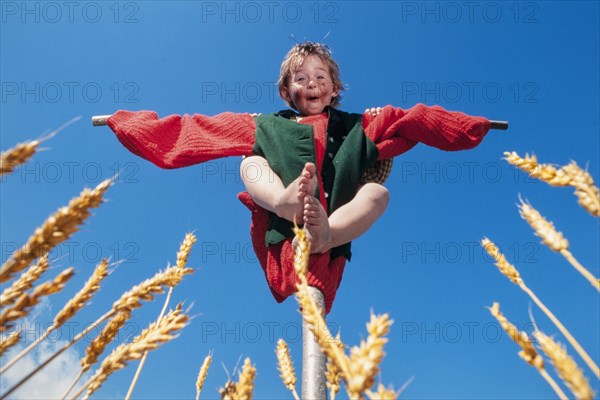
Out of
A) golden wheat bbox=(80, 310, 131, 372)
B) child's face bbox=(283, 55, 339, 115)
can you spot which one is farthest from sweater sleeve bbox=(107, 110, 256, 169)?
golden wheat bbox=(80, 310, 131, 372)

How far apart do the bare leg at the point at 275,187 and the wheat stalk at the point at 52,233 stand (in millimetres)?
933

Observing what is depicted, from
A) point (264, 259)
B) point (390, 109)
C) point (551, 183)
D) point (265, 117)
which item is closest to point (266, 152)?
point (265, 117)

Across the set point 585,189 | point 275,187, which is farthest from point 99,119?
point 585,189

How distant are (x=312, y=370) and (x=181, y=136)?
1.45 m

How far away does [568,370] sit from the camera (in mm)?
562

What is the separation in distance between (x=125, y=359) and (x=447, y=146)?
2093 millimetres

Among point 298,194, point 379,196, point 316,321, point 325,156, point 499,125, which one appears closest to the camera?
point 316,321

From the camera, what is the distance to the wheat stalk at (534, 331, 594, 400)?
531mm

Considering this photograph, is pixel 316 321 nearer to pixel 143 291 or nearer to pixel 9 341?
pixel 143 291

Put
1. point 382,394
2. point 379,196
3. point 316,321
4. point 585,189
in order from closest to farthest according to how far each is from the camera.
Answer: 1. point 382,394
2. point 316,321
3. point 585,189
4. point 379,196

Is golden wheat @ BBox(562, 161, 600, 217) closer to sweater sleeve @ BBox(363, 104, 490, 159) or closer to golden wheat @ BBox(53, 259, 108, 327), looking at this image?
golden wheat @ BBox(53, 259, 108, 327)

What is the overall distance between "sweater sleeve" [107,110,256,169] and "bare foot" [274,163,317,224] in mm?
594

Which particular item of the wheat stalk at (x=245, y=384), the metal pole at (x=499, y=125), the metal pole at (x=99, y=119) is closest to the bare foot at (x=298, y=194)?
the wheat stalk at (x=245, y=384)

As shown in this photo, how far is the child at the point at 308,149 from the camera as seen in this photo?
6.38ft
